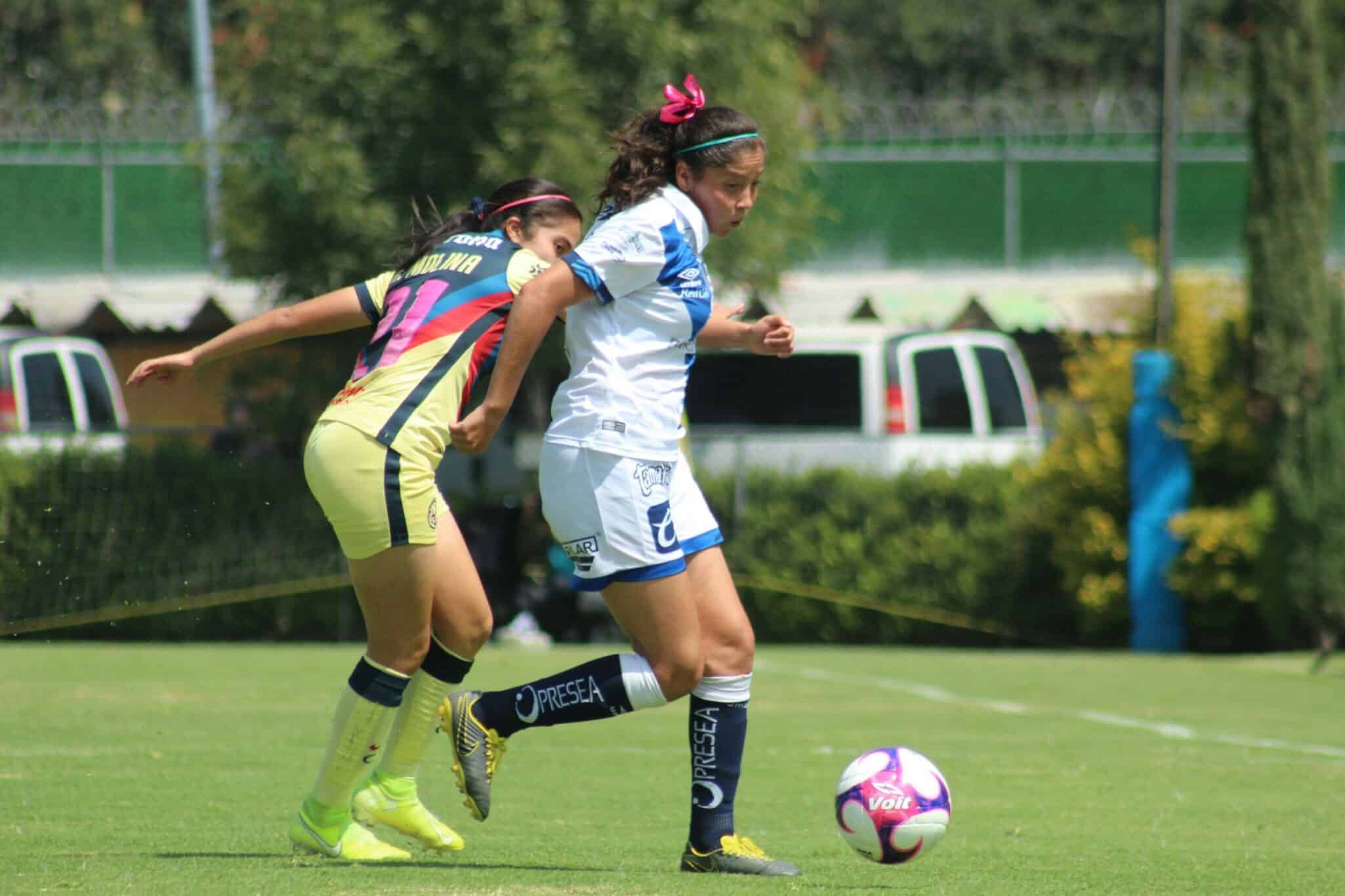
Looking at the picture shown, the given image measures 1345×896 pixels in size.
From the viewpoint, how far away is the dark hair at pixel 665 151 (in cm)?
514

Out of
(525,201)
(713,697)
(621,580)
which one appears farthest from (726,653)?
(525,201)

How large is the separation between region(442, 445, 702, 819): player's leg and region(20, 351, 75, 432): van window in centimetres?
1202

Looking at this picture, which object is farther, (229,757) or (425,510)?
(229,757)

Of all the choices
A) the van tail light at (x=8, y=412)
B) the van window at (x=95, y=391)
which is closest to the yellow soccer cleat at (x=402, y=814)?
the van tail light at (x=8, y=412)

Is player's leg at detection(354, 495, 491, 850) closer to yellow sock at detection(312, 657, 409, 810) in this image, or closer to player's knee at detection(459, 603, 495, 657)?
player's knee at detection(459, 603, 495, 657)

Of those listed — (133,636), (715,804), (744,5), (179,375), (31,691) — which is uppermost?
(744,5)

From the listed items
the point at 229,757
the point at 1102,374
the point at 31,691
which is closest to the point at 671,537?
the point at 229,757

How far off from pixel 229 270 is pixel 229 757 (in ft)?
31.3

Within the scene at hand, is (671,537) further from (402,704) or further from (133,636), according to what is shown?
(133,636)

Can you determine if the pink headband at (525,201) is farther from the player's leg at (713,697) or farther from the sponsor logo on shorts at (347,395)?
the player's leg at (713,697)

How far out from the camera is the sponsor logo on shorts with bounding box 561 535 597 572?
16.2 ft

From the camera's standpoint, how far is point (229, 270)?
54.9 feet

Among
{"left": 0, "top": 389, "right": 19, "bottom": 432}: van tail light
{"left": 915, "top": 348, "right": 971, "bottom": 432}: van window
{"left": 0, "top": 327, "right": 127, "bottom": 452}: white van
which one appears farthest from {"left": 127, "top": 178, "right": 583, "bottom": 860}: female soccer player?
{"left": 915, "top": 348, "right": 971, "bottom": 432}: van window

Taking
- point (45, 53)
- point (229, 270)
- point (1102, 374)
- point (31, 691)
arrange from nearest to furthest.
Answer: point (31, 691) → point (1102, 374) → point (229, 270) → point (45, 53)
